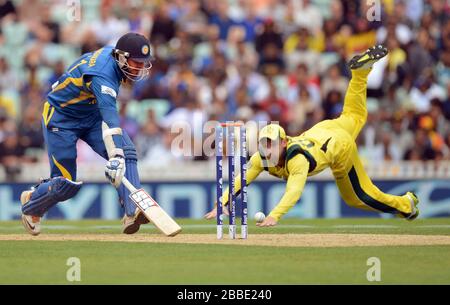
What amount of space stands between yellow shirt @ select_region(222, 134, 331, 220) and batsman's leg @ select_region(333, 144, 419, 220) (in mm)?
480

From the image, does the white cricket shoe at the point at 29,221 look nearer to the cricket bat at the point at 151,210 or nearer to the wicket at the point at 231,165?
the cricket bat at the point at 151,210

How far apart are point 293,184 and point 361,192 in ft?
5.00

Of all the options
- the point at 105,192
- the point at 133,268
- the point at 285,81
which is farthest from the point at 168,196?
the point at 133,268

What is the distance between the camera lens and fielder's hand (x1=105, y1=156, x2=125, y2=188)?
10492 mm

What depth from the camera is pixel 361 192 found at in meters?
12.1

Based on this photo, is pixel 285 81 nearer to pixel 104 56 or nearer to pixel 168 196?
pixel 168 196

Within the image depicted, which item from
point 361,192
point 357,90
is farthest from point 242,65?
point 361,192

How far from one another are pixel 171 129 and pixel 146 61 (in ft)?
20.5

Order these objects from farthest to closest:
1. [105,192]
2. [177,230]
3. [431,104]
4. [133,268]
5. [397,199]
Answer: [431,104]
[105,192]
[397,199]
[177,230]
[133,268]

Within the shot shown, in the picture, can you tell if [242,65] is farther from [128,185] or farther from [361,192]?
[128,185]

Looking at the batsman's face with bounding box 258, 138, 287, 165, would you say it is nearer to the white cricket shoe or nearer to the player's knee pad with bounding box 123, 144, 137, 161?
the player's knee pad with bounding box 123, 144, 137, 161

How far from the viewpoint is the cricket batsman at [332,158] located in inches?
433

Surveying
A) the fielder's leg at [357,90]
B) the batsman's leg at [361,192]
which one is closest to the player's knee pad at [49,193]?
the batsman's leg at [361,192]
